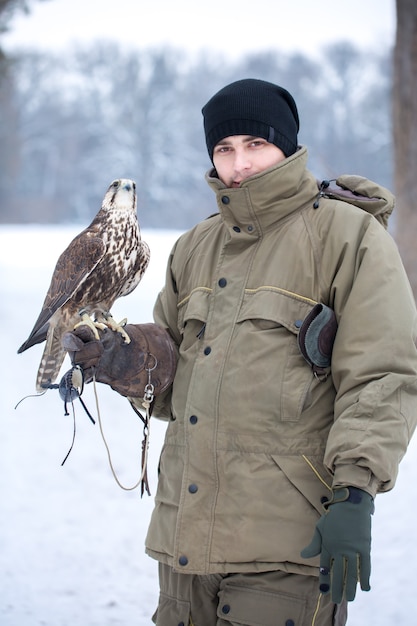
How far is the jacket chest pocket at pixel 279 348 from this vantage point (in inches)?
84.7

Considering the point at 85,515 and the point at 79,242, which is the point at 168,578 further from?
the point at 85,515

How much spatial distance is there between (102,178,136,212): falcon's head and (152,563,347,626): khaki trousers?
4.18ft

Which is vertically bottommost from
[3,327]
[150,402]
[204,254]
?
[150,402]

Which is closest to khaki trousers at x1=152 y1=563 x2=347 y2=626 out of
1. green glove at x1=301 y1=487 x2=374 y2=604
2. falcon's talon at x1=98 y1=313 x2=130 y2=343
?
green glove at x1=301 y1=487 x2=374 y2=604

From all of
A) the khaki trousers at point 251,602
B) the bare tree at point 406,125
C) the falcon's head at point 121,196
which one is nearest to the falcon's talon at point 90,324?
the falcon's head at point 121,196

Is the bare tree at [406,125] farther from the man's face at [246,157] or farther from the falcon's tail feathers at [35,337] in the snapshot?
the man's face at [246,157]

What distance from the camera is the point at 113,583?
164 inches

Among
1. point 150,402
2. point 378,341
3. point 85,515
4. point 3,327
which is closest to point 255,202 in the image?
point 378,341

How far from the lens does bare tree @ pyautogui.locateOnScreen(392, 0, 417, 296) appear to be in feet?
21.2

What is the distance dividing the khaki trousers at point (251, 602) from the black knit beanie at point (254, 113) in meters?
1.20

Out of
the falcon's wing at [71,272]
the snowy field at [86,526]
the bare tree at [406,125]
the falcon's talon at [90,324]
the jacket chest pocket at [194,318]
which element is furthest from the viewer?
the bare tree at [406,125]

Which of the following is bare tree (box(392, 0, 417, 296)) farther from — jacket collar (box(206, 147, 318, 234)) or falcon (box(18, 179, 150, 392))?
jacket collar (box(206, 147, 318, 234))

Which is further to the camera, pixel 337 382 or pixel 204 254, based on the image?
pixel 204 254

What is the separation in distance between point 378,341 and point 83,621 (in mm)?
2460
